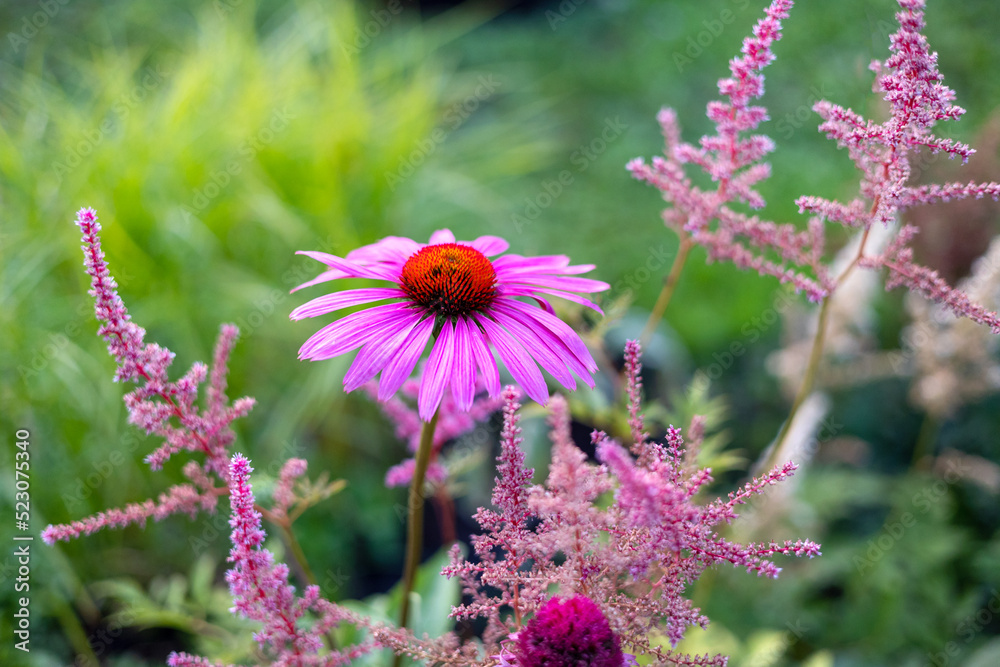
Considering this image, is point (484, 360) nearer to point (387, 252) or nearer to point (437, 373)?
point (437, 373)

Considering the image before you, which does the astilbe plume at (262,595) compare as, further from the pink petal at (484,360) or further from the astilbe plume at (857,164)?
the astilbe plume at (857,164)

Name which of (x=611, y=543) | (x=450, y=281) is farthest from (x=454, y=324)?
(x=611, y=543)

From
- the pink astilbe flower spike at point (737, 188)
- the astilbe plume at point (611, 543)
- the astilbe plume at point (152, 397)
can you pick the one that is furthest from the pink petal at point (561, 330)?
the astilbe plume at point (152, 397)

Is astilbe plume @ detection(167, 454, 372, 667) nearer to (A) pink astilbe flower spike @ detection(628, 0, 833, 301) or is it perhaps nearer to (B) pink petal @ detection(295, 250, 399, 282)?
(B) pink petal @ detection(295, 250, 399, 282)

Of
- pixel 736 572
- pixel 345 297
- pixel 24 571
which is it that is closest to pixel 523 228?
pixel 736 572

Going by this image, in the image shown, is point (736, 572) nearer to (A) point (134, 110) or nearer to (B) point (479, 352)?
(B) point (479, 352)
